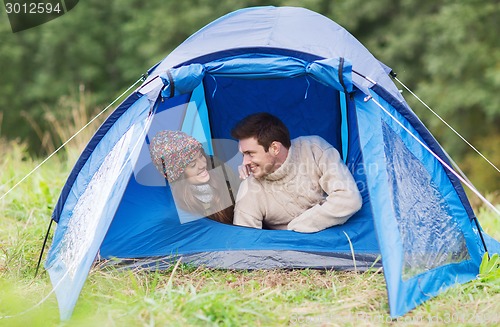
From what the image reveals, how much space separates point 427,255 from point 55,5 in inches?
494

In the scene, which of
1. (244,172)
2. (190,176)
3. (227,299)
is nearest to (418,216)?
(227,299)

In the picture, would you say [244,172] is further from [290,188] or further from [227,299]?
[227,299]

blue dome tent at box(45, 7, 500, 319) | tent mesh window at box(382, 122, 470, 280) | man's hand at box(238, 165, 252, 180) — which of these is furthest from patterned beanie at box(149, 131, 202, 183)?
tent mesh window at box(382, 122, 470, 280)

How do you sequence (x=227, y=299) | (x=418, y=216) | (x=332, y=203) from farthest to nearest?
(x=332, y=203), (x=418, y=216), (x=227, y=299)

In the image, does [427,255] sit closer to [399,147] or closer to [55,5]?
[399,147]

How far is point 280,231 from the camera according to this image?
12.0ft

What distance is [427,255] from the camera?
9.97 feet

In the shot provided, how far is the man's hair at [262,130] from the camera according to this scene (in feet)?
12.1

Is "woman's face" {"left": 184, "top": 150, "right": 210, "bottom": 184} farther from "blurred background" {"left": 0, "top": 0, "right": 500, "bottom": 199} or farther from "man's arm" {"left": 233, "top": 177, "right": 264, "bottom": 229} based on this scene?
"blurred background" {"left": 0, "top": 0, "right": 500, "bottom": 199}

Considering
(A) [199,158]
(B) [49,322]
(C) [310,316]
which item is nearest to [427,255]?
(C) [310,316]

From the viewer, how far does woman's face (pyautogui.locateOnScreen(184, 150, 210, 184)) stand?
12.1ft

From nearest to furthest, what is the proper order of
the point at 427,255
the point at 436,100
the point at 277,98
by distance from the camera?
the point at 427,255
the point at 277,98
the point at 436,100

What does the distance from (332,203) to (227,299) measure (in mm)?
982

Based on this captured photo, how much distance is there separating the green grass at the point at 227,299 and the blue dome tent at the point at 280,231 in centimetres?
8
